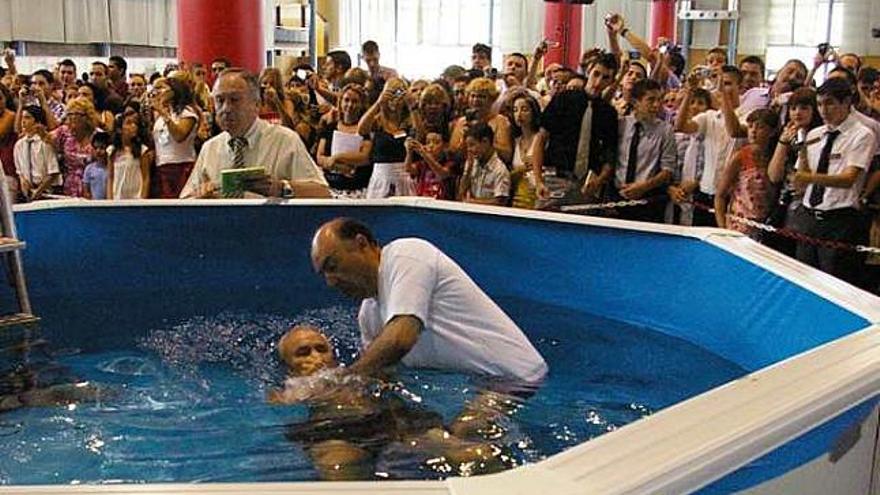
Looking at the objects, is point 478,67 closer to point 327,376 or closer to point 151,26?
point 327,376

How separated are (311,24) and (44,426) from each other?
38.1 ft

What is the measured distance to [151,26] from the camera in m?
14.4

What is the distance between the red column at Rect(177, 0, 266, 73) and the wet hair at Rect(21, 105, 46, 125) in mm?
2616

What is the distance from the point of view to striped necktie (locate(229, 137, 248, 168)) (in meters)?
4.36

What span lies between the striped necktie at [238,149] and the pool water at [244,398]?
632 mm

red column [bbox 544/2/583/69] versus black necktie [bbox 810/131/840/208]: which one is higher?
red column [bbox 544/2/583/69]

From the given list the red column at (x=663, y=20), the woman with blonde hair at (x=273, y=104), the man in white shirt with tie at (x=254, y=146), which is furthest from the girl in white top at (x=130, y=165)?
the red column at (x=663, y=20)

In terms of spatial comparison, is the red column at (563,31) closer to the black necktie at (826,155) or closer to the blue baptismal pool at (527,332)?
the black necktie at (826,155)

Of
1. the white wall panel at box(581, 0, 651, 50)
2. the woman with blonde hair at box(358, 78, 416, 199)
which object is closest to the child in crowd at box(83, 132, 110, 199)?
the woman with blonde hair at box(358, 78, 416, 199)

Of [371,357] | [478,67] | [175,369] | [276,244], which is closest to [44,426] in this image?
[175,369]

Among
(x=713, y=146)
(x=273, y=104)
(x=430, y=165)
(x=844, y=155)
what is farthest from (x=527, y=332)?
(x=273, y=104)

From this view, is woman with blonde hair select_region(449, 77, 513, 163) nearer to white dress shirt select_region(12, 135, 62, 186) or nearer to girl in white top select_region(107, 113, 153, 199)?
girl in white top select_region(107, 113, 153, 199)

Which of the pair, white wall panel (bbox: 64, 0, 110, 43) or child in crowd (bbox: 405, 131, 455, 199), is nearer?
child in crowd (bbox: 405, 131, 455, 199)

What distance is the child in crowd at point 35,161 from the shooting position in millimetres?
6277
